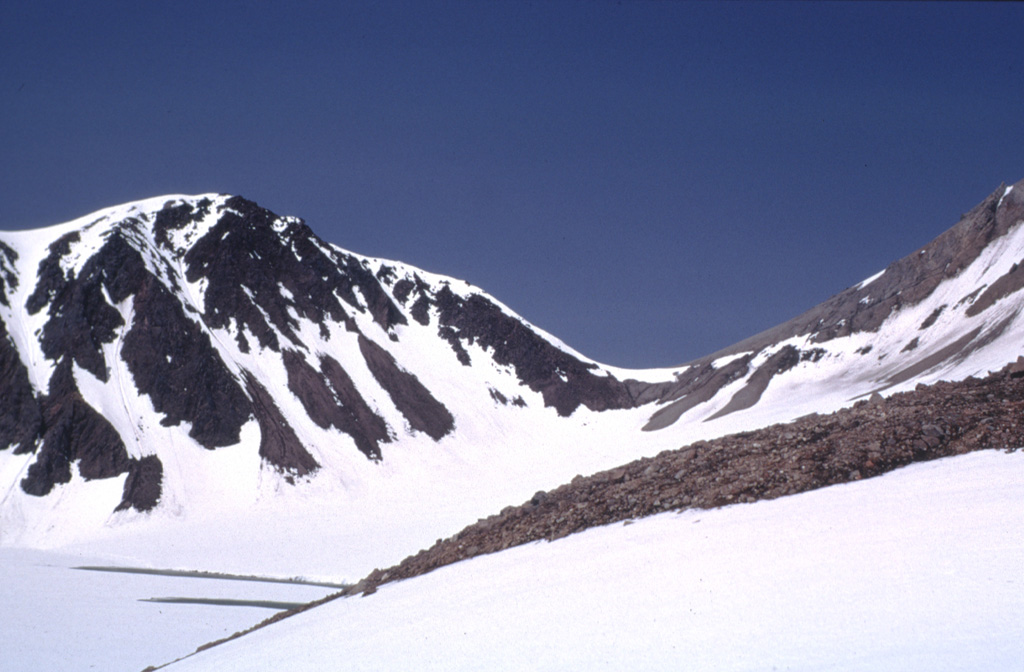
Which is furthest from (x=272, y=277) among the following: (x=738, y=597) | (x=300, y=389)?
(x=738, y=597)

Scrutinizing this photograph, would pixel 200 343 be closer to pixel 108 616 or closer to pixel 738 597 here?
pixel 108 616

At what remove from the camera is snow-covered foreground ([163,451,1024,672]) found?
6371mm

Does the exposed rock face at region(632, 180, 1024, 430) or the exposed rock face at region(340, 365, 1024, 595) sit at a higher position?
the exposed rock face at region(632, 180, 1024, 430)

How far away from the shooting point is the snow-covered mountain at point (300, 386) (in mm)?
46875

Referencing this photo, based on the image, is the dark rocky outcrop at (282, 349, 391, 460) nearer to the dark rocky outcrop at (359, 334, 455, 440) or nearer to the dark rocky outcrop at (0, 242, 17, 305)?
the dark rocky outcrop at (359, 334, 455, 440)

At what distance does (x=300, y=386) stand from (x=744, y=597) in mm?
63530

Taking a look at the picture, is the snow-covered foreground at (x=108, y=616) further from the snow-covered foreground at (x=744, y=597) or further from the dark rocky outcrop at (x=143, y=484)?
the dark rocky outcrop at (x=143, y=484)

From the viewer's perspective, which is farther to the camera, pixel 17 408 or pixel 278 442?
pixel 278 442

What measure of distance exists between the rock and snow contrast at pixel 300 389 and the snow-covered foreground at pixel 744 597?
9.80 meters

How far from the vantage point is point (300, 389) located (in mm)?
67562

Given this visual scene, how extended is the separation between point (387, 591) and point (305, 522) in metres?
39.8

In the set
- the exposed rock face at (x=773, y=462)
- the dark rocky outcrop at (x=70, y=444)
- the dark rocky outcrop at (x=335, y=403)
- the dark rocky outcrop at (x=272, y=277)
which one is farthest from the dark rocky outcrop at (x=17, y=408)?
the exposed rock face at (x=773, y=462)

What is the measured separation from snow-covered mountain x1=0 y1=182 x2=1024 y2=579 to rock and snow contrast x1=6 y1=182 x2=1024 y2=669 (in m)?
0.20

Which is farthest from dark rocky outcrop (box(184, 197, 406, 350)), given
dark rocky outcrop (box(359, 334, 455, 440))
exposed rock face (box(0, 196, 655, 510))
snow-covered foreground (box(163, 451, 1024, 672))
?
snow-covered foreground (box(163, 451, 1024, 672))
